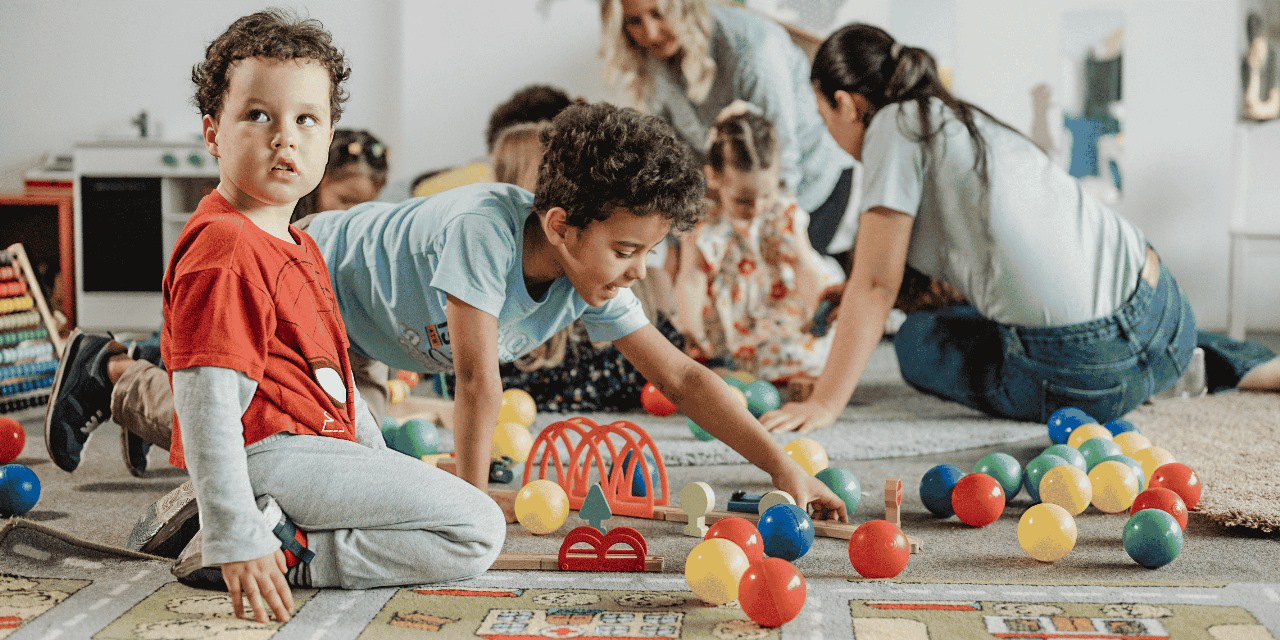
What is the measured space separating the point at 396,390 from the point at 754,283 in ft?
3.18

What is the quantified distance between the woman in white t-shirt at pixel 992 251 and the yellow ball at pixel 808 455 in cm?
38

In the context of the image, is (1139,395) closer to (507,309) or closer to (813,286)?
(813,286)

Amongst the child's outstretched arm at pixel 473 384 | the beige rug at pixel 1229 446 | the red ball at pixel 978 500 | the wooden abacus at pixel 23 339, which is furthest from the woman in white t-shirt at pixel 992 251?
the wooden abacus at pixel 23 339

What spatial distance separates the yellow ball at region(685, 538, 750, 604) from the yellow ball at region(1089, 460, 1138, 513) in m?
0.68

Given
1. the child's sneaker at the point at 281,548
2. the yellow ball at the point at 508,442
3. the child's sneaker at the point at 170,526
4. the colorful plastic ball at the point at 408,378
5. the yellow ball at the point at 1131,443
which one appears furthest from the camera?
the colorful plastic ball at the point at 408,378

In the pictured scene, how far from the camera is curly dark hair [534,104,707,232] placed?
4.58 feet

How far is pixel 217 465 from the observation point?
110 cm

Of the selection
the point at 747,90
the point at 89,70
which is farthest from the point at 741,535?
the point at 89,70

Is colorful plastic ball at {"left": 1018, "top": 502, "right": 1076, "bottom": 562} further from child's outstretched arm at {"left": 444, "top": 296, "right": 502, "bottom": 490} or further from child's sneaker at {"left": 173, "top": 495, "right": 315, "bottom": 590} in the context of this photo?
child's sneaker at {"left": 173, "top": 495, "right": 315, "bottom": 590}

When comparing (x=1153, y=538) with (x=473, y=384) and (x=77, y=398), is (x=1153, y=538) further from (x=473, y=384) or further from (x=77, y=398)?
(x=77, y=398)

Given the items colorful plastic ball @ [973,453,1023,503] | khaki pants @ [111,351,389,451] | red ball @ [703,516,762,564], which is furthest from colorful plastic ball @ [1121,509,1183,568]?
khaki pants @ [111,351,389,451]

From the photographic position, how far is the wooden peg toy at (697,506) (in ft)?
4.95

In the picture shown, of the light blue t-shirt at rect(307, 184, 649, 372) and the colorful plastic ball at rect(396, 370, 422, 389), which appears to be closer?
the light blue t-shirt at rect(307, 184, 649, 372)

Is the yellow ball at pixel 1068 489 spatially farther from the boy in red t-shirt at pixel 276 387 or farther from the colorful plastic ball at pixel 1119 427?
the boy in red t-shirt at pixel 276 387
